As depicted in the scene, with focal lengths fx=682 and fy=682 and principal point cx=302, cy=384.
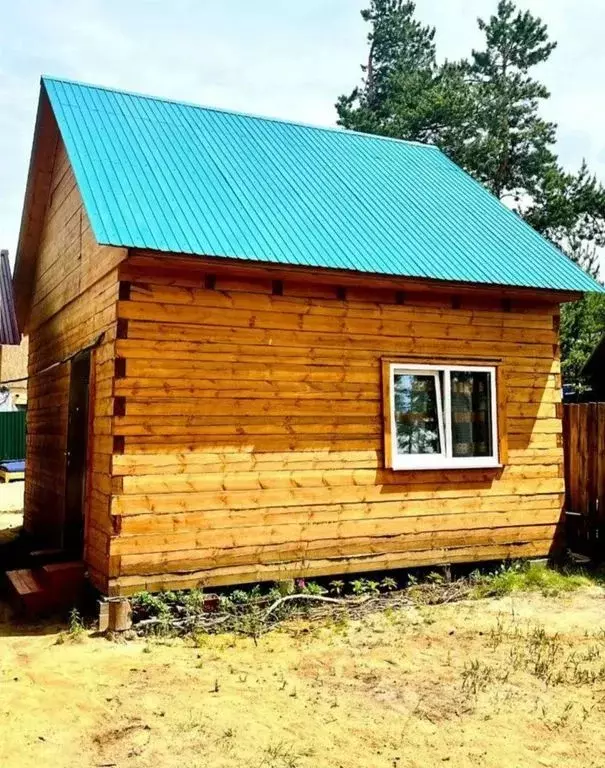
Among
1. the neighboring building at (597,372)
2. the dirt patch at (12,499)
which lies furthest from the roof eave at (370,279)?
the neighboring building at (597,372)

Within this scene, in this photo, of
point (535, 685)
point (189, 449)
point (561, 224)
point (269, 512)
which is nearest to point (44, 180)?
point (189, 449)

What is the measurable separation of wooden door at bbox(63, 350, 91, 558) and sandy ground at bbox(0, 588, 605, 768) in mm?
2662

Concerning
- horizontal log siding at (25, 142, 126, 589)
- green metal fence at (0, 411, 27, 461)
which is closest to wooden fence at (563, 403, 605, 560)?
horizontal log siding at (25, 142, 126, 589)

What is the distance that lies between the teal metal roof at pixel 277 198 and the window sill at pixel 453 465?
2.45 metres

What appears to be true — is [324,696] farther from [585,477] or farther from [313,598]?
[585,477]

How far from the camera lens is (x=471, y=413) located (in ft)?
31.1

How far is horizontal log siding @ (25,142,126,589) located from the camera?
321 inches

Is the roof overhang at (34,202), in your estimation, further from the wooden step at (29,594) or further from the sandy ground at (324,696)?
the sandy ground at (324,696)

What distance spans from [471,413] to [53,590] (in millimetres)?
5883

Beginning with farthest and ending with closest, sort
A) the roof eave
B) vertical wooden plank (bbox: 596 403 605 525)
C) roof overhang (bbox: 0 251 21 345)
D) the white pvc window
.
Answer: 1. roof overhang (bbox: 0 251 21 345)
2. vertical wooden plank (bbox: 596 403 605 525)
3. the white pvc window
4. the roof eave

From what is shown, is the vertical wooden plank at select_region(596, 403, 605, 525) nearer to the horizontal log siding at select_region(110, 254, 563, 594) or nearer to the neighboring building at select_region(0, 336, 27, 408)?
the horizontal log siding at select_region(110, 254, 563, 594)

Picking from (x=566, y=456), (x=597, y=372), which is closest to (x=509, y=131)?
(x=597, y=372)

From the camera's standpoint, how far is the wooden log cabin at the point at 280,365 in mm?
7859

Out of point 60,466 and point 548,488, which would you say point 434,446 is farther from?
point 60,466
